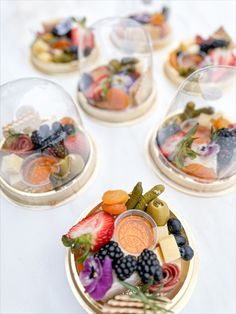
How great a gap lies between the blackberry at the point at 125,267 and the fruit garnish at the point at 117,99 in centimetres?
79

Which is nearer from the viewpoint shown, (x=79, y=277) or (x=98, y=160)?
(x=79, y=277)

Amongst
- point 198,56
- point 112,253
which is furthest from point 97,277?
point 198,56

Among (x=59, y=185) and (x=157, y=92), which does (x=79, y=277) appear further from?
(x=157, y=92)

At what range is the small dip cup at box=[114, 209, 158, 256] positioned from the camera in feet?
3.53

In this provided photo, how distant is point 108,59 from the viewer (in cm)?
188

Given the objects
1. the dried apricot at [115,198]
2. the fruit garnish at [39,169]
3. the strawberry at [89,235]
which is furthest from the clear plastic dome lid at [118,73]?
the strawberry at [89,235]

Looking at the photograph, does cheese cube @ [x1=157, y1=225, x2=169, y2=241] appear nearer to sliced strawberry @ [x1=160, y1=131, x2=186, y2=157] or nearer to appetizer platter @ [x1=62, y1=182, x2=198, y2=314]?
appetizer platter @ [x1=62, y1=182, x2=198, y2=314]

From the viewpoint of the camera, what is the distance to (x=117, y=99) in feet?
5.14

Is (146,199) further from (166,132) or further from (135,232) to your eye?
(166,132)

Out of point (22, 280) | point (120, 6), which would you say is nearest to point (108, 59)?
point (120, 6)

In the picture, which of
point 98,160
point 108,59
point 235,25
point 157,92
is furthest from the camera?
point 235,25

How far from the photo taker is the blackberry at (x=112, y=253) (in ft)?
3.21

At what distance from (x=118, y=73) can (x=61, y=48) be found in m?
0.38

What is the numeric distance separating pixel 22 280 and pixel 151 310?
17.7 inches
